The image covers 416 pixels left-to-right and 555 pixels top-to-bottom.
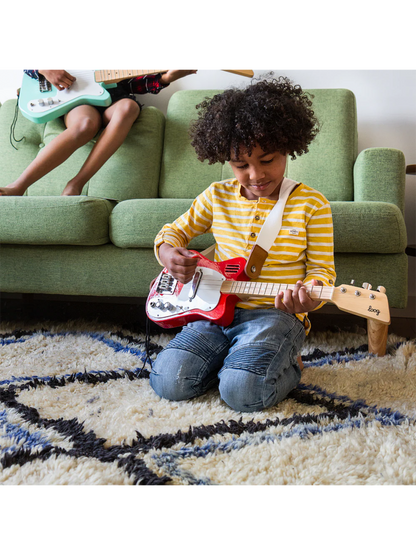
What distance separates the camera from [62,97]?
1697 mm

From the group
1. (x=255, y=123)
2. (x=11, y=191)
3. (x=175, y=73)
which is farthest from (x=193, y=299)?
(x=175, y=73)

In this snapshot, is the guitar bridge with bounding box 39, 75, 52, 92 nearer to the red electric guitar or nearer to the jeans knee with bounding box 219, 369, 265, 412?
the red electric guitar

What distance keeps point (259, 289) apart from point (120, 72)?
119cm

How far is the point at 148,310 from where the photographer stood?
99cm

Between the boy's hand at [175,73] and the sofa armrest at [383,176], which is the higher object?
the boy's hand at [175,73]

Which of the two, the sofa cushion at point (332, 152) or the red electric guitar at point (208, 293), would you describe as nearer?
the red electric guitar at point (208, 293)

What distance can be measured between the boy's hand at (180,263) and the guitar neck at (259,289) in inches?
3.2

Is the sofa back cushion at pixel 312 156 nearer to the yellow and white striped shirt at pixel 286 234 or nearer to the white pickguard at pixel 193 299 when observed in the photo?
the yellow and white striped shirt at pixel 286 234

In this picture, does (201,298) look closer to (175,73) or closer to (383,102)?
(175,73)

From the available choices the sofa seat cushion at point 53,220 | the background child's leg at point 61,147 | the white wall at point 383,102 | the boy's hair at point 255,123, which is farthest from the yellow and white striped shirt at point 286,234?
the white wall at point 383,102

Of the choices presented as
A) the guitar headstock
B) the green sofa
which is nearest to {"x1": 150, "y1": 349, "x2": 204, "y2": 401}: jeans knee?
the guitar headstock

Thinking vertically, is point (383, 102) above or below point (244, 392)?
above

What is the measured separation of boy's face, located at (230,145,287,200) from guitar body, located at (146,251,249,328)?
0.16m

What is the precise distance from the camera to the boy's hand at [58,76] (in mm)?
1648
